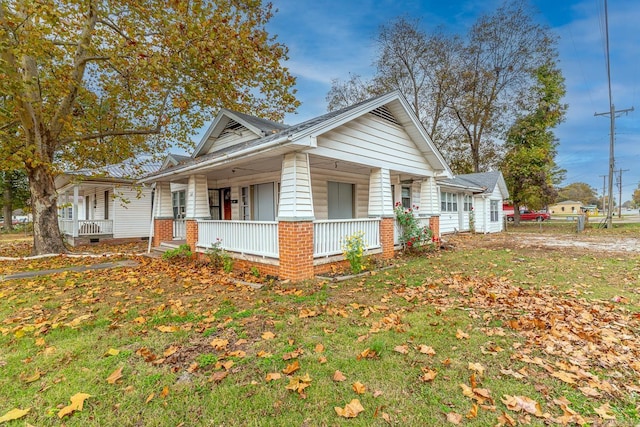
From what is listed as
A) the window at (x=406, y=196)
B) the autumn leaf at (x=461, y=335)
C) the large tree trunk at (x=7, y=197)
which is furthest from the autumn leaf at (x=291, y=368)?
the large tree trunk at (x=7, y=197)

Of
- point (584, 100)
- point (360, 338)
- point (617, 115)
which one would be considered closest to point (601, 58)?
point (617, 115)

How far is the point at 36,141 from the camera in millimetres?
10117

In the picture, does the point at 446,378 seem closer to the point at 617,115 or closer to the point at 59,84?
the point at 59,84

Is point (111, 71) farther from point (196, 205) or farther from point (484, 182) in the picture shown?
point (484, 182)

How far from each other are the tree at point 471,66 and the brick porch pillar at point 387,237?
21.3m

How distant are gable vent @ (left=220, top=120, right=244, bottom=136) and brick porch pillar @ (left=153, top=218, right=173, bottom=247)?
462 centimetres

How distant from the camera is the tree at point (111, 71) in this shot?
29.2 feet

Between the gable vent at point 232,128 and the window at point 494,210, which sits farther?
the window at point 494,210

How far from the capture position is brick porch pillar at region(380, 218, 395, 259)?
8.89 meters

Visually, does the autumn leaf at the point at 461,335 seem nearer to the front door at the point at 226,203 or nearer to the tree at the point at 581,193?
the front door at the point at 226,203

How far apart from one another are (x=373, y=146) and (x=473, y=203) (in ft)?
49.7

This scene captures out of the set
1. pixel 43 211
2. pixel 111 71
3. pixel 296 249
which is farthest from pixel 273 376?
pixel 111 71

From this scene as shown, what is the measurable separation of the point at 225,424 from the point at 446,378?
201 cm

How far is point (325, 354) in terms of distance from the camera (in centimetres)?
324
